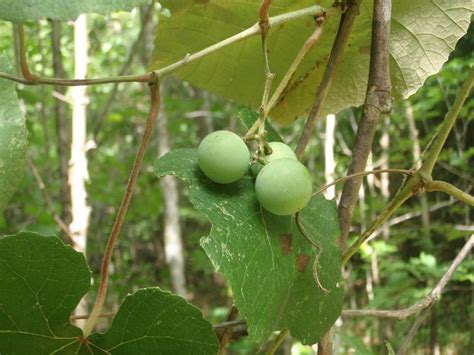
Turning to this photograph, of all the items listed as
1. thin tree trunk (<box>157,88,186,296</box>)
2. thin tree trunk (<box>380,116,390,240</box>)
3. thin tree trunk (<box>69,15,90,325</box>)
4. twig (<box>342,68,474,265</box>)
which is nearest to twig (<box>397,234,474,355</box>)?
twig (<box>342,68,474,265</box>)

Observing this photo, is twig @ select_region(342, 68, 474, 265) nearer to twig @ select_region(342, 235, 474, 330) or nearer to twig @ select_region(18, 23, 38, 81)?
twig @ select_region(342, 235, 474, 330)

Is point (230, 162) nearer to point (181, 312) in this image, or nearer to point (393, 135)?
point (181, 312)

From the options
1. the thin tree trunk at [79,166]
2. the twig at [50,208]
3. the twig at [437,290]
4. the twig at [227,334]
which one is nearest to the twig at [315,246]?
the twig at [227,334]

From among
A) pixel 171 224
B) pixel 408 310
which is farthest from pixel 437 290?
pixel 171 224

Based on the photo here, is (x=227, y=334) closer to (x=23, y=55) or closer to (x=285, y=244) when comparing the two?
(x=285, y=244)

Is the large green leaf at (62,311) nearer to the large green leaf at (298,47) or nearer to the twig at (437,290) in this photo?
the twig at (437,290)

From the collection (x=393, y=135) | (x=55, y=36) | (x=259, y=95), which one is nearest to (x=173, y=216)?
(x=55, y=36)
